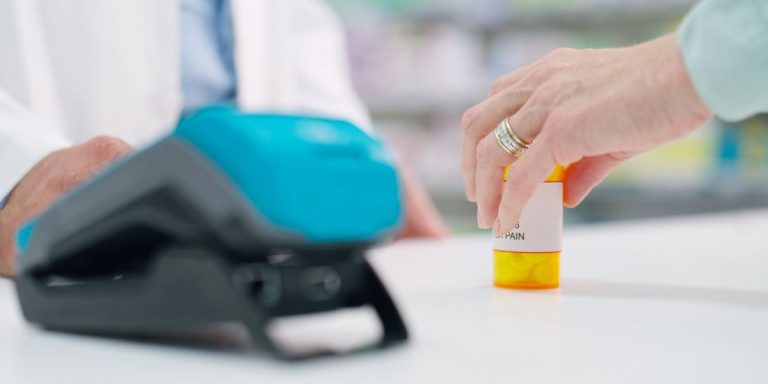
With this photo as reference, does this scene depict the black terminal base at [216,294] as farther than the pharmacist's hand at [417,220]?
No

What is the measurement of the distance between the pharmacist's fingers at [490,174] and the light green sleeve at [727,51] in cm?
20

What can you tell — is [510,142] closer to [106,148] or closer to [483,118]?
[483,118]

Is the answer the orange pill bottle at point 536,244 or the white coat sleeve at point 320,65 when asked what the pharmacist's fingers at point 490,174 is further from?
the white coat sleeve at point 320,65

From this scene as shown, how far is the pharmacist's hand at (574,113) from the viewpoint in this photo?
72cm

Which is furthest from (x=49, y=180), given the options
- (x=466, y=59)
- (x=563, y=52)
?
(x=466, y=59)

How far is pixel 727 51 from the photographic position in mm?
703

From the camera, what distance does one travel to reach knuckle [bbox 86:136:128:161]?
827 mm

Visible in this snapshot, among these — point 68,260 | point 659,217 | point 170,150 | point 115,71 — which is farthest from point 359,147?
point 659,217

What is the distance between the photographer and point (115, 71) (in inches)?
60.4

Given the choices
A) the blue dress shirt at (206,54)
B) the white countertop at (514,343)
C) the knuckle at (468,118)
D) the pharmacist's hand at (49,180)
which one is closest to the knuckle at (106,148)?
the pharmacist's hand at (49,180)

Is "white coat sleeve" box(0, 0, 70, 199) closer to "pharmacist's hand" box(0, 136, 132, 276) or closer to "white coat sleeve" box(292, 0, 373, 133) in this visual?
"pharmacist's hand" box(0, 136, 132, 276)

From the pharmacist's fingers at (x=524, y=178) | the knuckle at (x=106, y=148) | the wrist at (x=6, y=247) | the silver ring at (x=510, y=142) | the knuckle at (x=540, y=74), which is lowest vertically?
the wrist at (x=6, y=247)

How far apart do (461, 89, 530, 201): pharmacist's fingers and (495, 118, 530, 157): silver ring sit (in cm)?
3

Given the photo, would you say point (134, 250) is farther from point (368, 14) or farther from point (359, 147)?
point (368, 14)
